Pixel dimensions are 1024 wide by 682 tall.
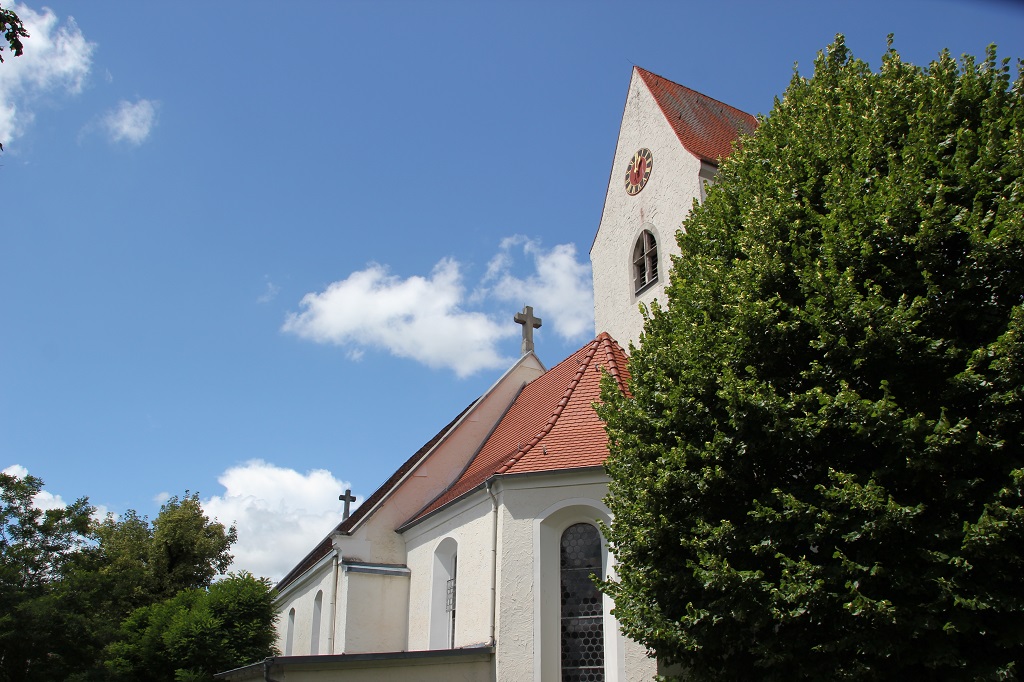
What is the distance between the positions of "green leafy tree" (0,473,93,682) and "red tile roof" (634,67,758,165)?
69.0 feet

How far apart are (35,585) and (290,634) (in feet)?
25.7

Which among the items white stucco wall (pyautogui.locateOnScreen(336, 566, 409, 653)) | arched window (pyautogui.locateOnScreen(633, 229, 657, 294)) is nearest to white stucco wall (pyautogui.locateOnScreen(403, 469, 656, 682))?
white stucco wall (pyautogui.locateOnScreen(336, 566, 409, 653))

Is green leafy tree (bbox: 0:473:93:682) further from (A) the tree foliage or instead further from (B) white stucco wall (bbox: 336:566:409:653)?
(B) white stucco wall (bbox: 336:566:409:653)

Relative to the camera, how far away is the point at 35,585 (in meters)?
23.6

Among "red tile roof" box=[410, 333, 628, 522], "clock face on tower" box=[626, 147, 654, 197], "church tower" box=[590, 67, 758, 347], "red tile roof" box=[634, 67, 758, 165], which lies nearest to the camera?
"red tile roof" box=[410, 333, 628, 522]

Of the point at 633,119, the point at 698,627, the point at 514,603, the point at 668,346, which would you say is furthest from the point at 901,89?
the point at 633,119

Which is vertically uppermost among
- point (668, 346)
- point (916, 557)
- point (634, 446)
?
point (668, 346)

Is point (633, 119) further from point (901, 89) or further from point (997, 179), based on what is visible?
point (997, 179)

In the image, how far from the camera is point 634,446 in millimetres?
10344

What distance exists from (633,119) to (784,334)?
13.8 meters

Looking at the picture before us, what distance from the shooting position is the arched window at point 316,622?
2220 cm

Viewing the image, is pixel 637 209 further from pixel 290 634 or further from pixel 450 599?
pixel 290 634

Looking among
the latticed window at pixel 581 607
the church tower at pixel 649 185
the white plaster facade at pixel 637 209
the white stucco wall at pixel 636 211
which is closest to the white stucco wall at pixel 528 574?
the latticed window at pixel 581 607

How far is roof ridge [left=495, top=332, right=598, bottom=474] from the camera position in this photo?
15.1m
